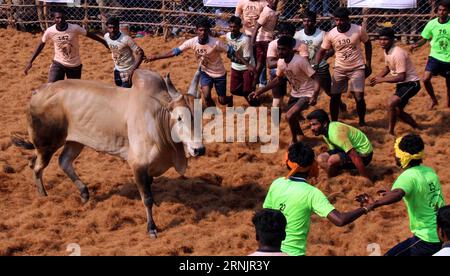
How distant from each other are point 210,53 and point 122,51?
1278 millimetres

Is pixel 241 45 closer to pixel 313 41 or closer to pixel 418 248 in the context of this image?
pixel 313 41

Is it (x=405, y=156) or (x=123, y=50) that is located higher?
(x=123, y=50)

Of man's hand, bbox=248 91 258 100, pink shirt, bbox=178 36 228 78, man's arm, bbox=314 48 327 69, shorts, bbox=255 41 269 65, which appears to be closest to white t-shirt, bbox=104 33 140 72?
pink shirt, bbox=178 36 228 78

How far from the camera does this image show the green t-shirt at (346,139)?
366 inches

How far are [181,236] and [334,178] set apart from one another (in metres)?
2.26

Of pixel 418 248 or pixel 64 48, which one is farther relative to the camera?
pixel 64 48

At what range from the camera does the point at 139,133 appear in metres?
8.65

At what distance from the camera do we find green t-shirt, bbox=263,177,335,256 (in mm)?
6148

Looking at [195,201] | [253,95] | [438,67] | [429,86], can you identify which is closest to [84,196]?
[195,201]

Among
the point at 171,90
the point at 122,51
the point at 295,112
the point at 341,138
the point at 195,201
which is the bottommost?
the point at 195,201

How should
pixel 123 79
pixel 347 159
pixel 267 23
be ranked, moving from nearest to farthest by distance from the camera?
pixel 347 159, pixel 123 79, pixel 267 23

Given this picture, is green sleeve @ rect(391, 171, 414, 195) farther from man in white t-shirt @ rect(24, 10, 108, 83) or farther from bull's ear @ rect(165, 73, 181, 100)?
man in white t-shirt @ rect(24, 10, 108, 83)

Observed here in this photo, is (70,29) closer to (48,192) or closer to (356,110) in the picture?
(48,192)

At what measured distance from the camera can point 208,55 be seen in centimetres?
1149
